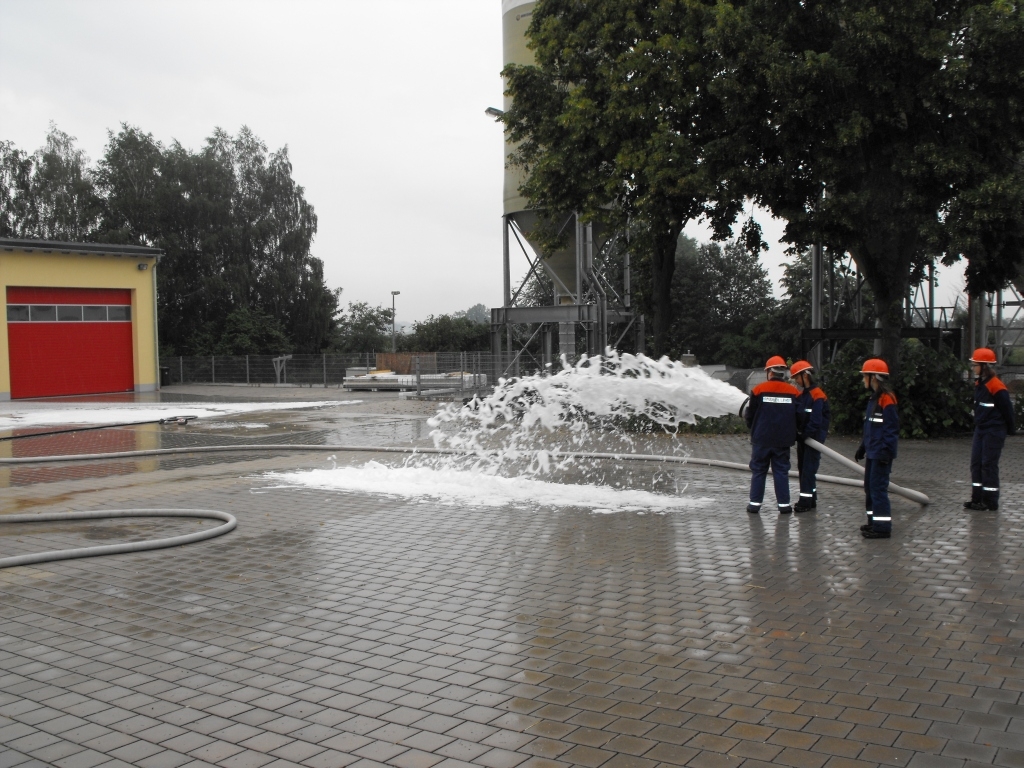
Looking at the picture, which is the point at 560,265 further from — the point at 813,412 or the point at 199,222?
the point at 199,222

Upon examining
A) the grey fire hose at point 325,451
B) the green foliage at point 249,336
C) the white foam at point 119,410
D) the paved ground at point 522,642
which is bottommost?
the paved ground at point 522,642

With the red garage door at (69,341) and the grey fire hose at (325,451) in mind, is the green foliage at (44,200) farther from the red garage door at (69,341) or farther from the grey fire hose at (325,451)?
the grey fire hose at (325,451)

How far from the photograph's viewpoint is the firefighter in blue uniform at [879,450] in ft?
28.3

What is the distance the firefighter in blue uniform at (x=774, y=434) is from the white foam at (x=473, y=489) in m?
1.00

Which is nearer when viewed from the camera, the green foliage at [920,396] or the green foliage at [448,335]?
the green foliage at [920,396]

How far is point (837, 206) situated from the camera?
17062 mm

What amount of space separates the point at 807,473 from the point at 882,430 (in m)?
1.45

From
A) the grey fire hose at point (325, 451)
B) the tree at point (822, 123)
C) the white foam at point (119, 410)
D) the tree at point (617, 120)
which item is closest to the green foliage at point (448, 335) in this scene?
the white foam at point (119, 410)

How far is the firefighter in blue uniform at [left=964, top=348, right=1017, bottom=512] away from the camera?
9.94m

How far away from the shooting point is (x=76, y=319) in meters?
38.0

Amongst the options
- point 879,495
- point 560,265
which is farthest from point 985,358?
point 560,265

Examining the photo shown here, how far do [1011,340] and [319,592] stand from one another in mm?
→ 26492

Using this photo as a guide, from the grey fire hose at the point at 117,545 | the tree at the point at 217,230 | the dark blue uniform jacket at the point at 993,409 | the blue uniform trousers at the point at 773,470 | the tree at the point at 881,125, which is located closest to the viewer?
the grey fire hose at the point at 117,545

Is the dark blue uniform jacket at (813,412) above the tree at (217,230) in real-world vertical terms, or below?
below
